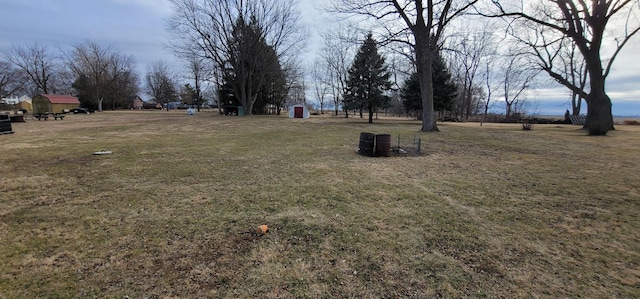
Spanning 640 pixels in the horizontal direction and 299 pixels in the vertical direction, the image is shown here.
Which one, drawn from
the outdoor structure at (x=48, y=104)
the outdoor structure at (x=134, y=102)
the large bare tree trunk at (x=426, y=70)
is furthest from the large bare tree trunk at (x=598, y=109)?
the outdoor structure at (x=134, y=102)

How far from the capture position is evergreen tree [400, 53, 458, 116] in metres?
28.3

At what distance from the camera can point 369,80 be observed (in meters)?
24.4

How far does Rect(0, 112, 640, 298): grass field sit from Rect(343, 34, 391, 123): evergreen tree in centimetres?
1895

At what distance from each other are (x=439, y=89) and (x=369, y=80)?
922cm

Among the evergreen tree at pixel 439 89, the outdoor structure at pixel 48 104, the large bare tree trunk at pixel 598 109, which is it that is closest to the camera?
the large bare tree trunk at pixel 598 109

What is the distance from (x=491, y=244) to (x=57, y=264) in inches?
167

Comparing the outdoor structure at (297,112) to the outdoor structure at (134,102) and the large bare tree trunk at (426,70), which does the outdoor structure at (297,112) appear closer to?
the large bare tree trunk at (426,70)

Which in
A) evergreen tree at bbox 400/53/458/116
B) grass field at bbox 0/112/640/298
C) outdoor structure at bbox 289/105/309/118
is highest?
evergreen tree at bbox 400/53/458/116

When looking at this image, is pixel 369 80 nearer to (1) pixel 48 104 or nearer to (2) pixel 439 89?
(2) pixel 439 89

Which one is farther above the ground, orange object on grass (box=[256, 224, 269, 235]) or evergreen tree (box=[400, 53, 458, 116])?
evergreen tree (box=[400, 53, 458, 116])

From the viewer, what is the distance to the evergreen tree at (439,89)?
28.3 m

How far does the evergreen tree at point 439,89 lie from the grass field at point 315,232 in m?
24.2

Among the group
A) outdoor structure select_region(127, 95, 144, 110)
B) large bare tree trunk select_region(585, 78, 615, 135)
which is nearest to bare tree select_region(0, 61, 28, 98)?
outdoor structure select_region(127, 95, 144, 110)

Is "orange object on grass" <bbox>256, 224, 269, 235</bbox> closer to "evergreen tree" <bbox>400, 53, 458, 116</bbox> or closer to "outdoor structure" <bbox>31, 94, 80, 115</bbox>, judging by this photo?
"evergreen tree" <bbox>400, 53, 458, 116</bbox>
